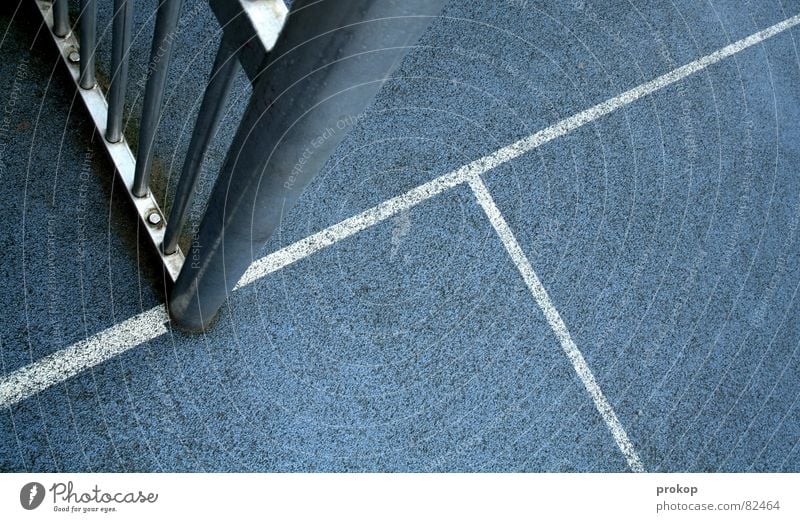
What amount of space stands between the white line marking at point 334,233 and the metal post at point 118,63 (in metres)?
0.46

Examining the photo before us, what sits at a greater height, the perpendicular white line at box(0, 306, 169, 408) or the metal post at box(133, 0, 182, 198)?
the metal post at box(133, 0, 182, 198)

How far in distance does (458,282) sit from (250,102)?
1.10 m

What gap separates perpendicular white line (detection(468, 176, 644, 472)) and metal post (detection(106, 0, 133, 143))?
1000 mm

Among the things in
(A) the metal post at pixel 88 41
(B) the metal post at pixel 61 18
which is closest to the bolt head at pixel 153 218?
(A) the metal post at pixel 88 41

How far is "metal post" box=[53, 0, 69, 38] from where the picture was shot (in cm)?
217

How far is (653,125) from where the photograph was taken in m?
2.81

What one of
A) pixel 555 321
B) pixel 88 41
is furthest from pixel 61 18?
pixel 555 321

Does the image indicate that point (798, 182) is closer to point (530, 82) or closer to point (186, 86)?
point (530, 82)

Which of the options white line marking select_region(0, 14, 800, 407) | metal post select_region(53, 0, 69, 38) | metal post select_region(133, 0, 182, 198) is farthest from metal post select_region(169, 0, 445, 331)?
metal post select_region(53, 0, 69, 38)

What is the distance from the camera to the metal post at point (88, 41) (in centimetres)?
188

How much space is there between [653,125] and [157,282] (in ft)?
5.49
